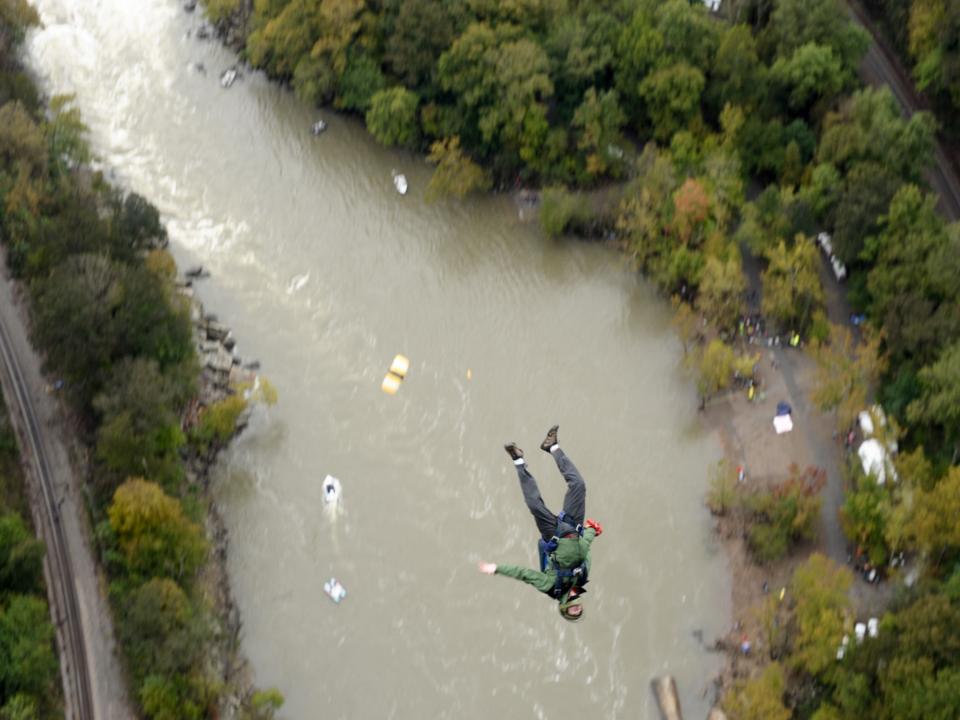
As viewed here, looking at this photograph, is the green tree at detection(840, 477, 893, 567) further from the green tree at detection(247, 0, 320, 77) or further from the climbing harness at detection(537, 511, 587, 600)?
the green tree at detection(247, 0, 320, 77)

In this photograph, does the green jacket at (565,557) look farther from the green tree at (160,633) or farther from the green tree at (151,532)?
the green tree at (151,532)

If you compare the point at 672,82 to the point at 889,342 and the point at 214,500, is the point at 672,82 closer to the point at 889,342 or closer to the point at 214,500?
the point at 889,342

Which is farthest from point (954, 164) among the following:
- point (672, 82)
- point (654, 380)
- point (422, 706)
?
point (422, 706)

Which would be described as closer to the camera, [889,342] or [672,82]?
[889,342]

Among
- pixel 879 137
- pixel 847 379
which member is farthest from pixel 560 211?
pixel 847 379

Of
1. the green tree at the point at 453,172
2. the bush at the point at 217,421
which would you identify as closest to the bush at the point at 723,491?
the green tree at the point at 453,172

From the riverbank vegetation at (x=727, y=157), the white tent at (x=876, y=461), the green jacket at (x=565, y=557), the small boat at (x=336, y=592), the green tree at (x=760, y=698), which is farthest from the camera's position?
the riverbank vegetation at (x=727, y=157)

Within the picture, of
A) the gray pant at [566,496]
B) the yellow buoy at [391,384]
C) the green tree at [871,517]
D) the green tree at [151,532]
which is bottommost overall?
the green tree at [151,532]
